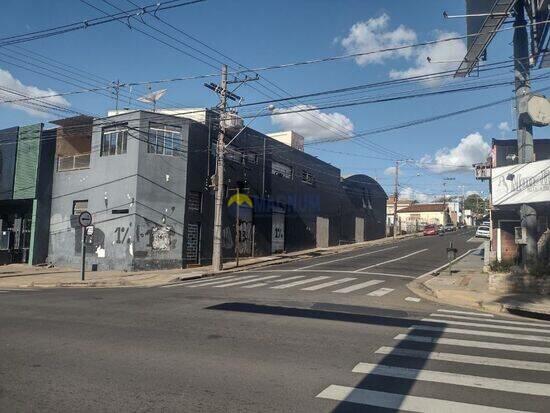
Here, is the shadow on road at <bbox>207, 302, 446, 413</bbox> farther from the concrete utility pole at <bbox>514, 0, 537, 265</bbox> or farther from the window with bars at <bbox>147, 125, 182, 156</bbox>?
the window with bars at <bbox>147, 125, 182, 156</bbox>

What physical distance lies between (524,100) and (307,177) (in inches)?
1021

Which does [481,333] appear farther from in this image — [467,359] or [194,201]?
[194,201]

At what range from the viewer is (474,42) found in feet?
58.8

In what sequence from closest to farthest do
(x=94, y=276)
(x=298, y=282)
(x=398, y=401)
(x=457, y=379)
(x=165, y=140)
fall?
1. (x=398, y=401)
2. (x=457, y=379)
3. (x=298, y=282)
4. (x=94, y=276)
5. (x=165, y=140)

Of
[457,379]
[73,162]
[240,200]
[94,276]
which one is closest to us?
[457,379]

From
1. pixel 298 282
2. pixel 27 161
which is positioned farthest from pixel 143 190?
pixel 298 282

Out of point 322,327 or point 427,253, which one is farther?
point 427,253

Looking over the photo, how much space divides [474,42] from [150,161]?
1708 cm

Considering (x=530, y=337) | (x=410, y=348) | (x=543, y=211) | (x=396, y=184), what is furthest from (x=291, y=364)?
(x=396, y=184)

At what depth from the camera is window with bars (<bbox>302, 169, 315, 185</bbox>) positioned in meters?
42.7

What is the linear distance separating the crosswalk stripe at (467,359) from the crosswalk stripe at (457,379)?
796 millimetres

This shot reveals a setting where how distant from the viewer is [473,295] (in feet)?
54.2

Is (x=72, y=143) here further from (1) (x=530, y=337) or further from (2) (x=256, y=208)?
(1) (x=530, y=337)

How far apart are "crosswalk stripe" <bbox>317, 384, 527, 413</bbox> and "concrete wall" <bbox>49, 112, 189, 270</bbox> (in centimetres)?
2215
